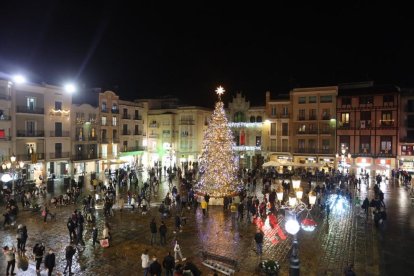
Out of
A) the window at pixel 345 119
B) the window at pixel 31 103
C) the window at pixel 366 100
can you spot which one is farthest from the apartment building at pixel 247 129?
the window at pixel 31 103

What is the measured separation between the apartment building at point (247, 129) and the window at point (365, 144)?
14.3 metres

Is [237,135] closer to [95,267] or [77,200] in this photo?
[77,200]

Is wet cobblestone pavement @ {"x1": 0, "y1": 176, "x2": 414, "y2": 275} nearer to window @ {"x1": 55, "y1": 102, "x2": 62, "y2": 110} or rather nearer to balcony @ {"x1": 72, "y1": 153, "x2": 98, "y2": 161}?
balcony @ {"x1": 72, "y1": 153, "x2": 98, "y2": 161}

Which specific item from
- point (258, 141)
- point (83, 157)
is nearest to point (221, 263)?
point (83, 157)

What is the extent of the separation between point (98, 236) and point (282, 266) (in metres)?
9.99

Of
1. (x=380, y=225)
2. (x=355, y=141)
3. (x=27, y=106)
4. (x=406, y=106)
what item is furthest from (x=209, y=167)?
(x=406, y=106)

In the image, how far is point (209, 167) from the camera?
2627 centimetres

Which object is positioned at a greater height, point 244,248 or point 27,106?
point 27,106

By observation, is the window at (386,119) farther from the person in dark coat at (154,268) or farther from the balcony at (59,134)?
the balcony at (59,134)

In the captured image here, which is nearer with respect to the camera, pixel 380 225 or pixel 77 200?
pixel 380 225

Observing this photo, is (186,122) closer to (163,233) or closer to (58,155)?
Result: (58,155)

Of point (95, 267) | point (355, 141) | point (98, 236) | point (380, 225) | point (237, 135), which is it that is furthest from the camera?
point (237, 135)

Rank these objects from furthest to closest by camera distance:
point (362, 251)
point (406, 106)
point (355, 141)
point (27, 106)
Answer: point (355, 141) < point (406, 106) < point (27, 106) < point (362, 251)

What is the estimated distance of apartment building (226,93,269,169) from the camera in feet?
176
